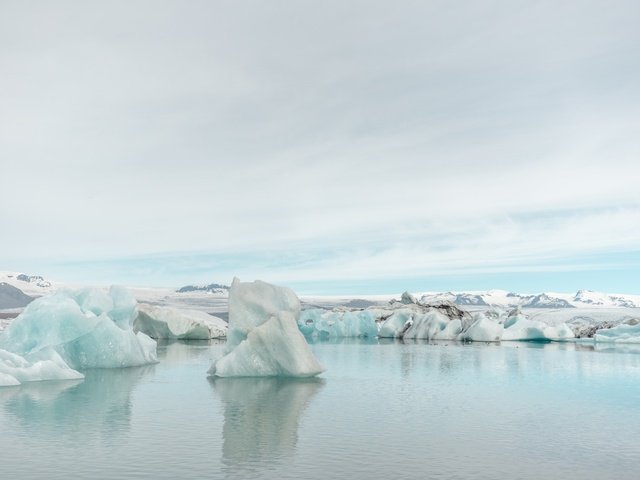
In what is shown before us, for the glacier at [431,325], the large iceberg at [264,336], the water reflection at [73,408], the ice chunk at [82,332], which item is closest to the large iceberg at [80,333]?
the ice chunk at [82,332]

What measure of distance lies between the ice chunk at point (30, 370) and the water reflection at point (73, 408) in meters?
0.36

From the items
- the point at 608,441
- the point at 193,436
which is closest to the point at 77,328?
the point at 193,436

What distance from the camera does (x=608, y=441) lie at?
454 inches

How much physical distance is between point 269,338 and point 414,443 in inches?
405

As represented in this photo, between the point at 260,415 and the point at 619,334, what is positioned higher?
the point at 260,415

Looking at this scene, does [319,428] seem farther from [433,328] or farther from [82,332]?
[433,328]

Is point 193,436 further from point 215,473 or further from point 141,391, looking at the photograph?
point 141,391

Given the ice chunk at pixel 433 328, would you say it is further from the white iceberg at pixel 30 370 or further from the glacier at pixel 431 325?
the white iceberg at pixel 30 370

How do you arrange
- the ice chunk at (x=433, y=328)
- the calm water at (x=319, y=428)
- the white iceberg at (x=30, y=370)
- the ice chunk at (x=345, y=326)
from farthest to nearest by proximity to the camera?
1. the ice chunk at (x=345, y=326)
2. the ice chunk at (x=433, y=328)
3. the white iceberg at (x=30, y=370)
4. the calm water at (x=319, y=428)

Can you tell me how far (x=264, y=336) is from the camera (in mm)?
20625

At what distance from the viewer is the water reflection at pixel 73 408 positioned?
11.5 metres

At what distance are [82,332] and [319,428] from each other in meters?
13.0

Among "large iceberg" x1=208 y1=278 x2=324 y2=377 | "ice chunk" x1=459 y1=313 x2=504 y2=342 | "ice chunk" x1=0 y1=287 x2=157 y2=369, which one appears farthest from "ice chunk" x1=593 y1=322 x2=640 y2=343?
"ice chunk" x1=0 y1=287 x2=157 y2=369

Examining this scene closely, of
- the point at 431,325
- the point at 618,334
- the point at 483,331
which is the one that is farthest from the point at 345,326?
the point at 618,334
